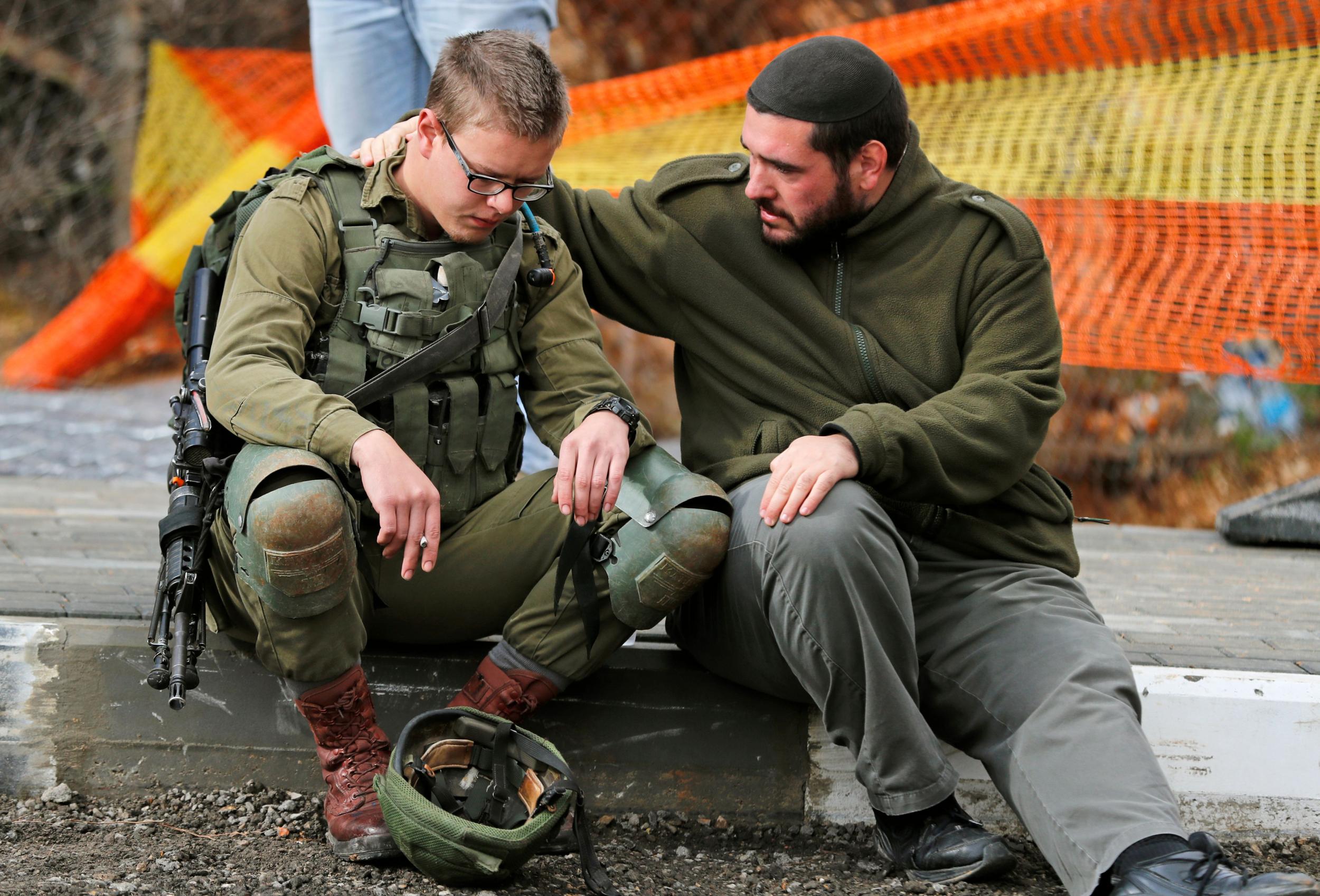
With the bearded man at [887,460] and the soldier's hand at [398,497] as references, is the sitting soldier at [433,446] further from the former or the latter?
the bearded man at [887,460]

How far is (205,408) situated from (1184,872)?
1801mm

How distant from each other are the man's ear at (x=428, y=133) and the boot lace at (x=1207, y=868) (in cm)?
176

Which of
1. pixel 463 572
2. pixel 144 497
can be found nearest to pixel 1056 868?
pixel 463 572

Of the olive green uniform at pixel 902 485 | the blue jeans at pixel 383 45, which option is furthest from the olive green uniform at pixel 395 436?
the blue jeans at pixel 383 45

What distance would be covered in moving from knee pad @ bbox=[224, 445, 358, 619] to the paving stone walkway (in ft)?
2.30

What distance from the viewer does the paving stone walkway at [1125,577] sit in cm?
285

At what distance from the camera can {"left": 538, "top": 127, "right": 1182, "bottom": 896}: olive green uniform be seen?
86.5 inches

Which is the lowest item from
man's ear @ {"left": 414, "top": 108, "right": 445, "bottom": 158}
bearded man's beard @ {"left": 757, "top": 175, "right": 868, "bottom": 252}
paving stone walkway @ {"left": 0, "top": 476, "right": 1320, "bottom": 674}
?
paving stone walkway @ {"left": 0, "top": 476, "right": 1320, "bottom": 674}

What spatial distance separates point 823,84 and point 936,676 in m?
1.17

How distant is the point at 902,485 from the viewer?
94.7 inches

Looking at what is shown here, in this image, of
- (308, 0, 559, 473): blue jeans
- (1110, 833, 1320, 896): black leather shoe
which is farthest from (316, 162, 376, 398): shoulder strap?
(1110, 833, 1320, 896): black leather shoe

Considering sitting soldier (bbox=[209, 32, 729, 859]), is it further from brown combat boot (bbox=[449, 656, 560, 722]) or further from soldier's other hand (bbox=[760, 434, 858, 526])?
soldier's other hand (bbox=[760, 434, 858, 526])

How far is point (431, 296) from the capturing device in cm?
240

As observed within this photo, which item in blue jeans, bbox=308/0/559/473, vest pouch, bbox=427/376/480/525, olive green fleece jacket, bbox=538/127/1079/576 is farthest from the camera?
blue jeans, bbox=308/0/559/473
